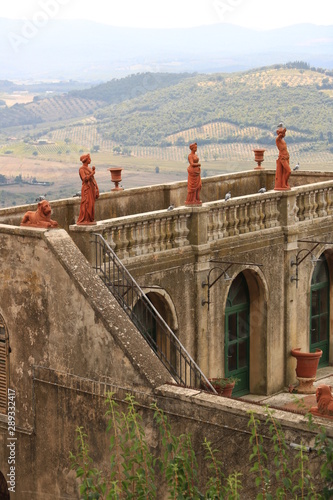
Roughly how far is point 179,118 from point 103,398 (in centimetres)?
7627

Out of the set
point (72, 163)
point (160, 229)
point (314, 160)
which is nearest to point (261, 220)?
point (160, 229)

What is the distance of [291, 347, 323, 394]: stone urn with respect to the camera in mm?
25719

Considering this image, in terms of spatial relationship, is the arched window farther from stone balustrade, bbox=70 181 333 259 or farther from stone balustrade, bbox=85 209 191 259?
stone balustrade, bbox=85 209 191 259

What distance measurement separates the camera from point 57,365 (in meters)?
19.4

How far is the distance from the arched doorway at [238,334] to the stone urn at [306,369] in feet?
3.87

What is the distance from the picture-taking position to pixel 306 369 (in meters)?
25.8

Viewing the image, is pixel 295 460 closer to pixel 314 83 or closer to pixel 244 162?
pixel 244 162

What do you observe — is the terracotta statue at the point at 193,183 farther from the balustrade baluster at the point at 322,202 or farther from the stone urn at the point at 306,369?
the stone urn at the point at 306,369

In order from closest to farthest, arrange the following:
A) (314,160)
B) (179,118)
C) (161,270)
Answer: (161,270)
(314,160)
(179,118)

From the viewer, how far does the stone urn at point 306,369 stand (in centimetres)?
2572

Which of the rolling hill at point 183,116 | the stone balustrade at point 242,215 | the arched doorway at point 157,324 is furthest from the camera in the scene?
the rolling hill at point 183,116

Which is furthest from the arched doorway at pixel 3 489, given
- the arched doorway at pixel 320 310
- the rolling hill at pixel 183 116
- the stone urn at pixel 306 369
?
the rolling hill at pixel 183 116

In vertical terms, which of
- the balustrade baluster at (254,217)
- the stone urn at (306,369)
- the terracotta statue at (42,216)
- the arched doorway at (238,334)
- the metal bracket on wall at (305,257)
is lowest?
the stone urn at (306,369)

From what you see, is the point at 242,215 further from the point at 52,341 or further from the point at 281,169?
the point at 52,341
